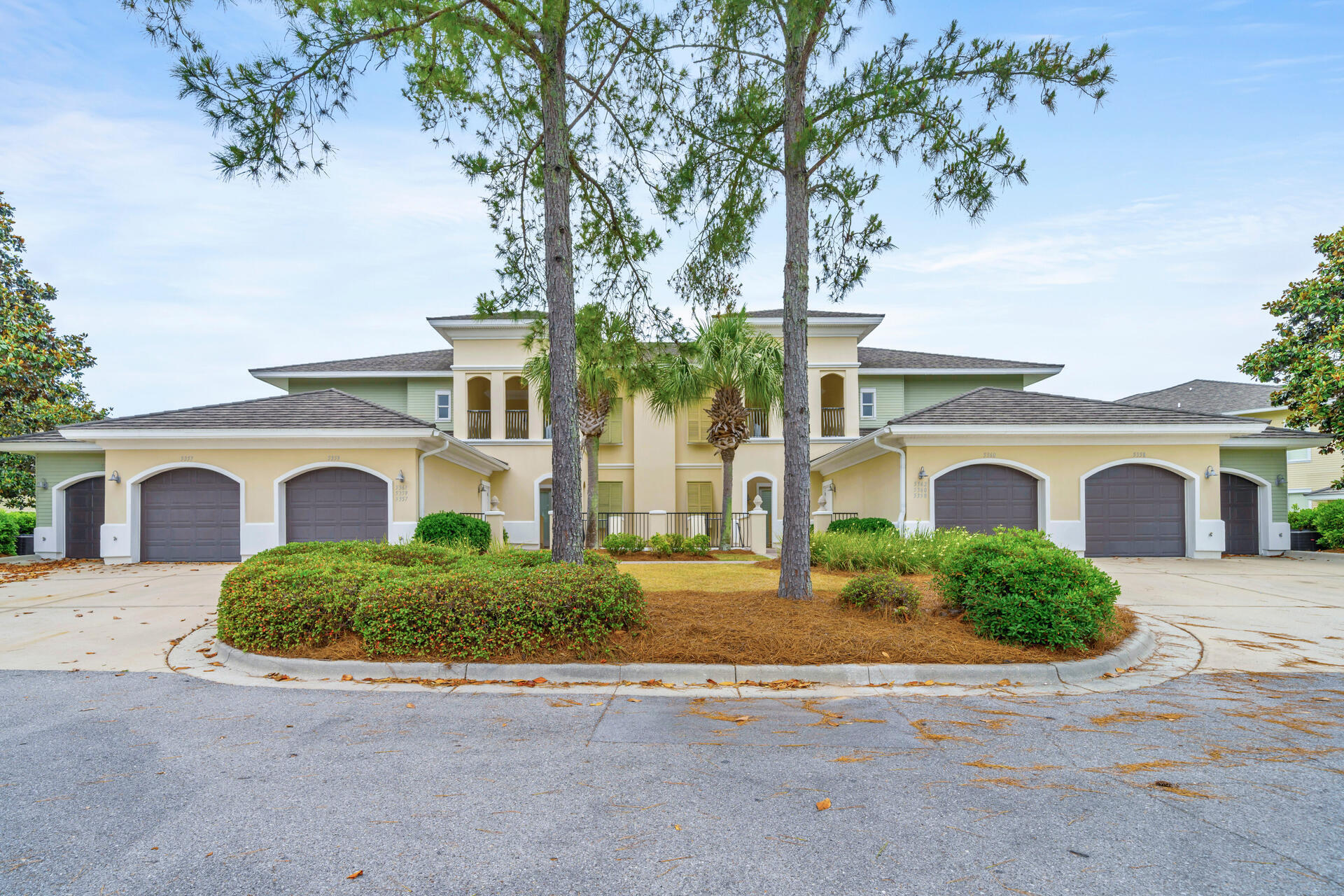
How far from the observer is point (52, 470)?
18.0 m

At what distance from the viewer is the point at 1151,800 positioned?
3354mm

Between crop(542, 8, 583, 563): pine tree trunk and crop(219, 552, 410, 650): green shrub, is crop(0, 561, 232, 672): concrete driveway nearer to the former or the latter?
crop(219, 552, 410, 650): green shrub

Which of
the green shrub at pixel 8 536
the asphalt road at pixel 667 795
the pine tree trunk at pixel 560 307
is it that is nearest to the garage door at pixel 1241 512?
the asphalt road at pixel 667 795

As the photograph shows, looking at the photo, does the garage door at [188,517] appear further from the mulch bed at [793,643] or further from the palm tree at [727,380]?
the mulch bed at [793,643]

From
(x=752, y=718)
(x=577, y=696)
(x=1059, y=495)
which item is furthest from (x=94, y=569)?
(x=1059, y=495)

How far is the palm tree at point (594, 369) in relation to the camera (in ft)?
34.8

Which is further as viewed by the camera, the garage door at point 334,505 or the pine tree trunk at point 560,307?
the garage door at point 334,505

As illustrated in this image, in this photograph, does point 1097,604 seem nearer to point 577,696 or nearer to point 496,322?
point 577,696

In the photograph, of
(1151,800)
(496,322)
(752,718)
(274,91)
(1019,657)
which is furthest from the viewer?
(496,322)

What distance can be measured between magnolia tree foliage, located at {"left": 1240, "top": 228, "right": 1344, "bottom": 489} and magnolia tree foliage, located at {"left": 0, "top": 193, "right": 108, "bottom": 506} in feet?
117

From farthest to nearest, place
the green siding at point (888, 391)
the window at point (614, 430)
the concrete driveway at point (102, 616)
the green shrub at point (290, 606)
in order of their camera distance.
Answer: the green siding at point (888, 391)
the window at point (614, 430)
the concrete driveway at point (102, 616)
the green shrub at point (290, 606)

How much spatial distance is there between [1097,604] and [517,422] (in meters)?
21.1

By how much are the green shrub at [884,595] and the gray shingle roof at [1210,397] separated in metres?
22.8

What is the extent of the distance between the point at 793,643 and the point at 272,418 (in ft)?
50.6
